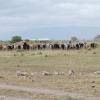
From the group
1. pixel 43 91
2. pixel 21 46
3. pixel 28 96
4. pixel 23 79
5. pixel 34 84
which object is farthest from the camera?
pixel 21 46

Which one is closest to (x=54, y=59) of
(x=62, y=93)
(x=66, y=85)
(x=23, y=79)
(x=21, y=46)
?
(x=23, y=79)

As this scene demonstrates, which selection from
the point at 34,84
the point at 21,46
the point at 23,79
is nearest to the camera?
the point at 34,84

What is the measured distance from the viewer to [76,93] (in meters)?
20.2

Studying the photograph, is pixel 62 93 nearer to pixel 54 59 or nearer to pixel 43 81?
pixel 43 81

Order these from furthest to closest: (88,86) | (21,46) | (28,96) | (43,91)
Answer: (21,46) < (88,86) < (43,91) < (28,96)

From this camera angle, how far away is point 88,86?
22609 mm

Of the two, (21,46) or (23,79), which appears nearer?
(23,79)

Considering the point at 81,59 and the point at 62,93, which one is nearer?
the point at 62,93

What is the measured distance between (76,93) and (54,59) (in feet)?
90.6

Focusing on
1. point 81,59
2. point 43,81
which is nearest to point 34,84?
point 43,81

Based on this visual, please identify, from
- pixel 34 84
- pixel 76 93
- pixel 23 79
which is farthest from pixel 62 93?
pixel 23 79

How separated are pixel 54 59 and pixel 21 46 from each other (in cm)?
3316

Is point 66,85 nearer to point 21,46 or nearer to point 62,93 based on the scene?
point 62,93

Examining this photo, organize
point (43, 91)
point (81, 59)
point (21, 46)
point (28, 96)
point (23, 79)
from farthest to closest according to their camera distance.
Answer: point (21, 46) < point (81, 59) < point (23, 79) < point (43, 91) < point (28, 96)
